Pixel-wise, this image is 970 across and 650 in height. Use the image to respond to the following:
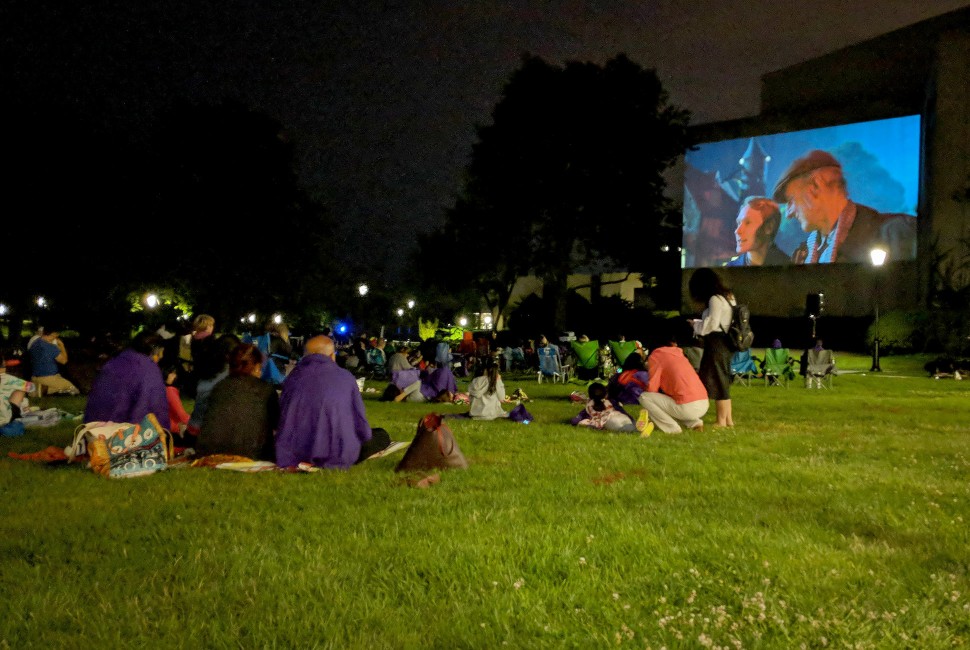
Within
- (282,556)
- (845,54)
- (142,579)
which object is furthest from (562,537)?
(845,54)

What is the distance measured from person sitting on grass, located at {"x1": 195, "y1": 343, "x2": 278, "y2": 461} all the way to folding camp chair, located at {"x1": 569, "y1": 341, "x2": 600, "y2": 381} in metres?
12.4

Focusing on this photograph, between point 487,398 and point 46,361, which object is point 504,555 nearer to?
point 487,398

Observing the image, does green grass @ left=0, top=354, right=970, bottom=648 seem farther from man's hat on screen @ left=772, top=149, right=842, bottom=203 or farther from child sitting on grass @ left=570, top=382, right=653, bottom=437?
man's hat on screen @ left=772, top=149, right=842, bottom=203

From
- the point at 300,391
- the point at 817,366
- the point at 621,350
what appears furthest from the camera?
the point at 621,350

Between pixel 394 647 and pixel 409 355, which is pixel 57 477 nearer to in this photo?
pixel 394 647

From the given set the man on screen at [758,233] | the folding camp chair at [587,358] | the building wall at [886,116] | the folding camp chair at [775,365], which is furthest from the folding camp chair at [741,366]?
the man on screen at [758,233]

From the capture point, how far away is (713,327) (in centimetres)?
989

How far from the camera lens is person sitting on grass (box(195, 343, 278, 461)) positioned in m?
7.45

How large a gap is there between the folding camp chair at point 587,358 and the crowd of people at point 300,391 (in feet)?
15.2

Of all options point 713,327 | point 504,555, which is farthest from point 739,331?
point 504,555

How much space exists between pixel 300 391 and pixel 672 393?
485cm

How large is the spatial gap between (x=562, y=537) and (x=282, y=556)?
161 cm

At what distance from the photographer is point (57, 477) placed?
6.64 meters

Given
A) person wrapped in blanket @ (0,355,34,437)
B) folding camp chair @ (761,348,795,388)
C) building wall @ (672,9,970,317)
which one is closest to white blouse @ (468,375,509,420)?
person wrapped in blanket @ (0,355,34,437)
